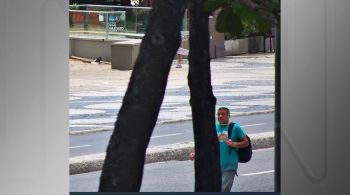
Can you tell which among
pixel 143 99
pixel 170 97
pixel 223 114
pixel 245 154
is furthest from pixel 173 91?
pixel 245 154

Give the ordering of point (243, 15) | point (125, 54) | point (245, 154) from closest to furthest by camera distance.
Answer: point (243, 15)
point (245, 154)
point (125, 54)

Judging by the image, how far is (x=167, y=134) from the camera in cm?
2009

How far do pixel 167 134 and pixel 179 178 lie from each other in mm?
282

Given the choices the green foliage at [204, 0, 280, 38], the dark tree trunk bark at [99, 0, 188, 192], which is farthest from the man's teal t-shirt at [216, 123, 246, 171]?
the green foliage at [204, 0, 280, 38]

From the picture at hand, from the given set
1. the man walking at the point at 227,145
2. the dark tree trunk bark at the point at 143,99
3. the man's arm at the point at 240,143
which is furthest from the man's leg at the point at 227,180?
the dark tree trunk bark at the point at 143,99

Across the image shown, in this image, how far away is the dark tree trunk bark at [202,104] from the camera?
20062mm

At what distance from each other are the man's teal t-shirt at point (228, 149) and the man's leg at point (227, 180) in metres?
0.02

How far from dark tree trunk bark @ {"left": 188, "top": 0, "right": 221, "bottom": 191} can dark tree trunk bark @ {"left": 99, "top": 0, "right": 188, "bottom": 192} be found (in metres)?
0.11

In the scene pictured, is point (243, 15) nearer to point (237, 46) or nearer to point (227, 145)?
point (237, 46)

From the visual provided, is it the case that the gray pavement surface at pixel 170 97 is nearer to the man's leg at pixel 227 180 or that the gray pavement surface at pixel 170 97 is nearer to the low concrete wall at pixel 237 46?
the low concrete wall at pixel 237 46

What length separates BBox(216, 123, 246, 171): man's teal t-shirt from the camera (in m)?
20.0

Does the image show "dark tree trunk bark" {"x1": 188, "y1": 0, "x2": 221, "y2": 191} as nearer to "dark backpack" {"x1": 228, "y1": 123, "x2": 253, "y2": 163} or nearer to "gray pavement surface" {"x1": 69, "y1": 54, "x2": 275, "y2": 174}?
"gray pavement surface" {"x1": 69, "y1": 54, "x2": 275, "y2": 174}
